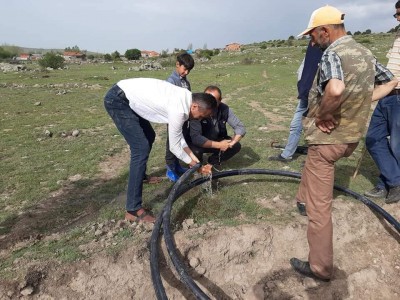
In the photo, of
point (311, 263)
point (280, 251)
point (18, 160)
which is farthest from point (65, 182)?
point (311, 263)

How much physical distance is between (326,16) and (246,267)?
10.1 ft

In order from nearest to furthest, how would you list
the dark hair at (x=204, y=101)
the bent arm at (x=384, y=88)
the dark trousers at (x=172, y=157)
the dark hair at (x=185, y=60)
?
the bent arm at (x=384, y=88)
the dark hair at (x=204, y=101)
the dark hair at (x=185, y=60)
the dark trousers at (x=172, y=157)

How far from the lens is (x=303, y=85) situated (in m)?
5.30

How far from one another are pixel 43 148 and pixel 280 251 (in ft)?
20.2

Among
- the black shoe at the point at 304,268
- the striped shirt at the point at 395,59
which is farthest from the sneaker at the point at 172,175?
the striped shirt at the point at 395,59

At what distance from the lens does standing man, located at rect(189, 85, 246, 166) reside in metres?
5.11

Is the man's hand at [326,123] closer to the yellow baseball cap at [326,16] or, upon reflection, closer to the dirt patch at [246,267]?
the yellow baseball cap at [326,16]

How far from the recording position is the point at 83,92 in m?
17.6

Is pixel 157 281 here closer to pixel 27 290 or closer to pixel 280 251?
pixel 27 290

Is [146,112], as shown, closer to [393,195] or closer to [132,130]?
[132,130]

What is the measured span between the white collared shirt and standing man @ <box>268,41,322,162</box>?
2077mm

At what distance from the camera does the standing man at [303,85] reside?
4984mm

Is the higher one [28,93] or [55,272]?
[55,272]

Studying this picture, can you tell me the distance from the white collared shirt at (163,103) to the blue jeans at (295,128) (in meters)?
2.57
